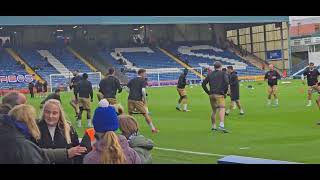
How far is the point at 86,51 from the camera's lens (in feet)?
192

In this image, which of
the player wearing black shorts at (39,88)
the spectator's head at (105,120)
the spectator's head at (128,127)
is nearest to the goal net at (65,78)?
the player wearing black shorts at (39,88)

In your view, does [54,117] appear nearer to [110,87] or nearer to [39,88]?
[110,87]

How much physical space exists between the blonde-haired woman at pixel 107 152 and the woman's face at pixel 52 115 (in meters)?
1.05

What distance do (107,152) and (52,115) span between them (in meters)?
1.20

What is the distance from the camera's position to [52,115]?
495cm

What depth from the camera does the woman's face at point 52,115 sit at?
4.95m

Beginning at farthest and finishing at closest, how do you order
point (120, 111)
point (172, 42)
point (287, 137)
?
point (172, 42) < point (287, 137) < point (120, 111)

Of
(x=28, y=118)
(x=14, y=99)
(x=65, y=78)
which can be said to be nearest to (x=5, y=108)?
(x=14, y=99)

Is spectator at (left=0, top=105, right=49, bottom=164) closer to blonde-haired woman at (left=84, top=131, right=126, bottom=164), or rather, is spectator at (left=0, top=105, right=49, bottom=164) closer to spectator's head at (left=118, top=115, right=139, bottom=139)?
blonde-haired woman at (left=84, top=131, right=126, bottom=164)

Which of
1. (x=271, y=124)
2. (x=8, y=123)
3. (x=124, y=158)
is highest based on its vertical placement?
(x=8, y=123)

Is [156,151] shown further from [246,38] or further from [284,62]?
[246,38]
